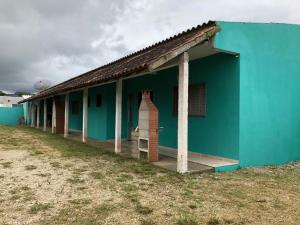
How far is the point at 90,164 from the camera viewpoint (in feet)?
27.7

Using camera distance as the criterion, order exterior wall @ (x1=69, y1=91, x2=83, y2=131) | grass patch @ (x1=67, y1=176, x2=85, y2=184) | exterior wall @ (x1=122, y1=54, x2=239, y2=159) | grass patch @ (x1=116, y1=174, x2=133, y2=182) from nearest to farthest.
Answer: grass patch @ (x1=67, y1=176, x2=85, y2=184), grass patch @ (x1=116, y1=174, x2=133, y2=182), exterior wall @ (x1=122, y1=54, x2=239, y2=159), exterior wall @ (x1=69, y1=91, x2=83, y2=131)

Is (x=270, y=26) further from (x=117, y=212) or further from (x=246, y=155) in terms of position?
(x=117, y=212)

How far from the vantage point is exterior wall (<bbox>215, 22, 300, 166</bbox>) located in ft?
26.6

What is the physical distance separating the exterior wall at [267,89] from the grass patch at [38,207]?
5065 mm

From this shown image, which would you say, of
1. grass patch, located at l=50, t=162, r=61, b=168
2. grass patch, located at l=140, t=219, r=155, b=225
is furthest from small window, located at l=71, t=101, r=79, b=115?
grass patch, located at l=140, t=219, r=155, b=225

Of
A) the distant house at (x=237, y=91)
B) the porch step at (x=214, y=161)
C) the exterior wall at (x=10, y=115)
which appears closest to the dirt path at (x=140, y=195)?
the porch step at (x=214, y=161)

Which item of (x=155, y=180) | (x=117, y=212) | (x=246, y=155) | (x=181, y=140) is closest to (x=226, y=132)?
(x=246, y=155)

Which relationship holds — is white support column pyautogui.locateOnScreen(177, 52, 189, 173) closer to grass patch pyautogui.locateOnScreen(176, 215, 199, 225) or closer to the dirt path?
the dirt path

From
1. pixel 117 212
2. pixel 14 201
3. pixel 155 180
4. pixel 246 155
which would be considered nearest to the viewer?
pixel 117 212

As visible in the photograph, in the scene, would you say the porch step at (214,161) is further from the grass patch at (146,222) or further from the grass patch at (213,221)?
the grass patch at (146,222)

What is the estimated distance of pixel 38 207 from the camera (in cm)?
482

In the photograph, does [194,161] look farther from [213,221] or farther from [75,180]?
[213,221]

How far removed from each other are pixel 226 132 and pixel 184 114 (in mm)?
1907

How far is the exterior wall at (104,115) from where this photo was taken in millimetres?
14539
